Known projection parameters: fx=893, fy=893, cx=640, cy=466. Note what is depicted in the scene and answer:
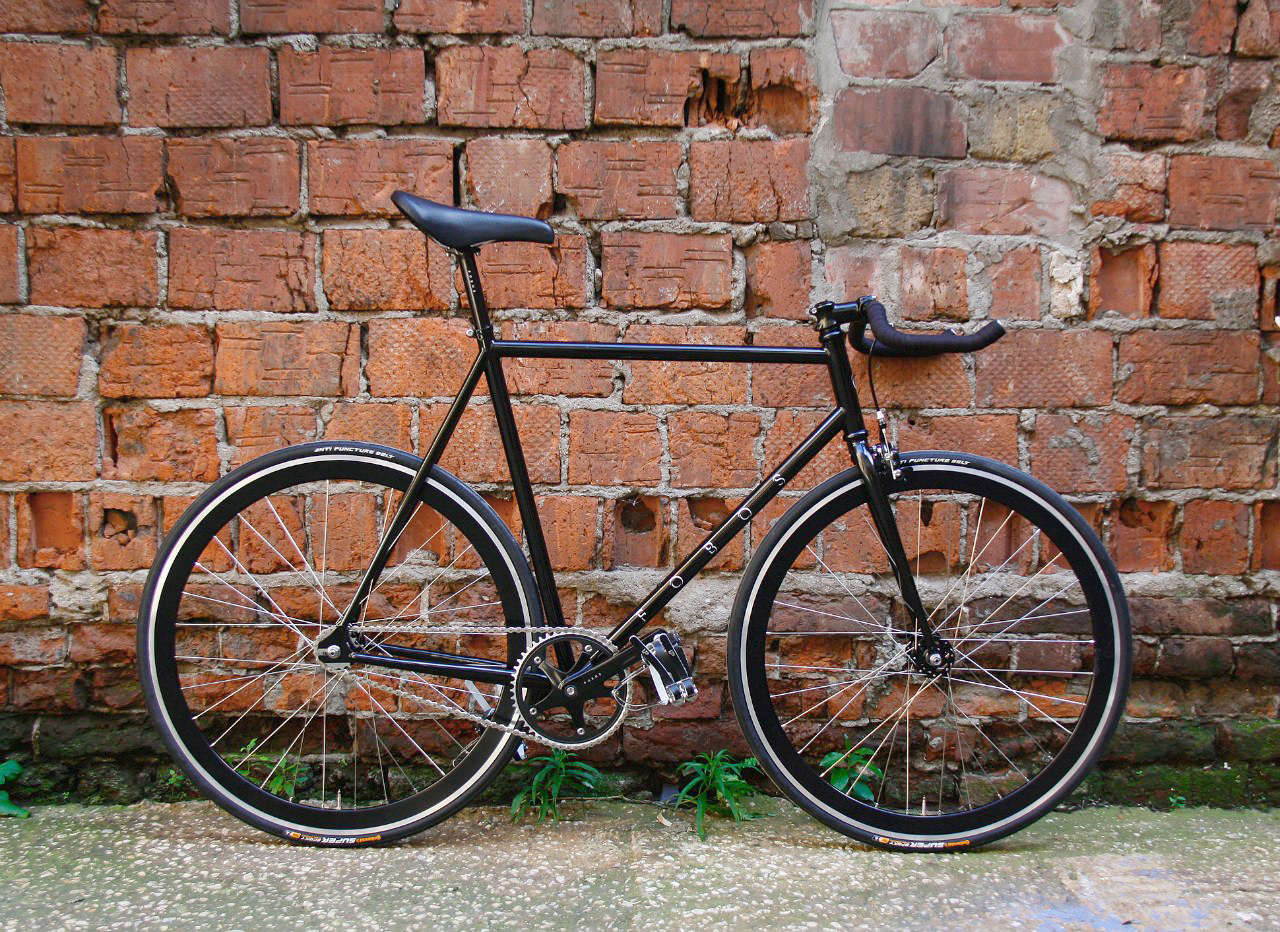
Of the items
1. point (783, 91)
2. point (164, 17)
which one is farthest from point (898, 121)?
point (164, 17)

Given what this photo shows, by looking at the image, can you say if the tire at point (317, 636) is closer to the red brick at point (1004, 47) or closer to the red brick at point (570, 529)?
the red brick at point (570, 529)

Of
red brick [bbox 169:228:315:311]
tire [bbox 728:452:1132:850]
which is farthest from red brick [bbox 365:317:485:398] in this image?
tire [bbox 728:452:1132:850]

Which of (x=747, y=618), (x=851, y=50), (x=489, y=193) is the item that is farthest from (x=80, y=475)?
(x=851, y=50)

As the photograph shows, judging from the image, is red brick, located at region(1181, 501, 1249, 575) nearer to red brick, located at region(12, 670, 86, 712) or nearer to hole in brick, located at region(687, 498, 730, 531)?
hole in brick, located at region(687, 498, 730, 531)

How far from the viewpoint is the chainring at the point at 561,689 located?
1966mm

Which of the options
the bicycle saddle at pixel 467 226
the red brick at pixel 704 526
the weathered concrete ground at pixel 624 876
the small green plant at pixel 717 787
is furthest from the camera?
the red brick at pixel 704 526

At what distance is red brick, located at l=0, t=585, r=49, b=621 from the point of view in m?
2.18

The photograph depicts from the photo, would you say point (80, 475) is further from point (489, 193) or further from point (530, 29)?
point (530, 29)

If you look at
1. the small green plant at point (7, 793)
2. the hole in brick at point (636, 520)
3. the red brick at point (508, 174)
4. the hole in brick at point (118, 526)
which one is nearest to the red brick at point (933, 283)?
the hole in brick at point (636, 520)

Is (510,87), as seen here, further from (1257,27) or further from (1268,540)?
(1268,540)

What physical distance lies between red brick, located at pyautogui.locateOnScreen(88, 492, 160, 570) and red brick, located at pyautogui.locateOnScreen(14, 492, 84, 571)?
0.13 feet

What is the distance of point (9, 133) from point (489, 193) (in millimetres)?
1156

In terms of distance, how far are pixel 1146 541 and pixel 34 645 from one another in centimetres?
277

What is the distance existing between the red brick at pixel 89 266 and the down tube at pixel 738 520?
1.42 meters
